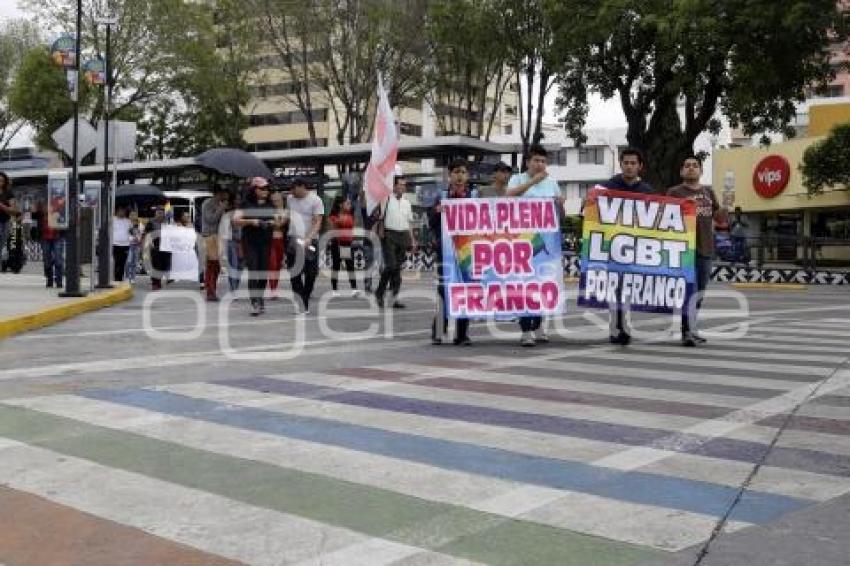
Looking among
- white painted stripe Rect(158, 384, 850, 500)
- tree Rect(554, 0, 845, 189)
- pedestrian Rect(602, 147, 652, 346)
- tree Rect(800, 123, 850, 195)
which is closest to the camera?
white painted stripe Rect(158, 384, 850, 500)

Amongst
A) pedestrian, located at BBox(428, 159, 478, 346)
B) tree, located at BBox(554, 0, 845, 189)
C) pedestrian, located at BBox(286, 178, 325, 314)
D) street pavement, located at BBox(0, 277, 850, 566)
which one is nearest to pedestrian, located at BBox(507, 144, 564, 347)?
street pavement, located at BBox(0, 277, 850, 566)

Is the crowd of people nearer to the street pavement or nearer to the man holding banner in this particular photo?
the man holding banner

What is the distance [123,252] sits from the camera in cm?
1925

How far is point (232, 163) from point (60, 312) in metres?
7.78

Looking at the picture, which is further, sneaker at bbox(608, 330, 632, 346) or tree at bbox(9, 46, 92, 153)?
tree at bbox(9, 46, 92, 153)

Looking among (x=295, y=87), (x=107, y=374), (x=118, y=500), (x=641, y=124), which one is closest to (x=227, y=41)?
(x=295, y=87)

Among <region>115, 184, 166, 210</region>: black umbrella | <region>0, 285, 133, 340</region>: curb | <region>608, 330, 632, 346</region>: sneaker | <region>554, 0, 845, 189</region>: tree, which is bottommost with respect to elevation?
<region>608, 330, 632, 346</region>: sneaker

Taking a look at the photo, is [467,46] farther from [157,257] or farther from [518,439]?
[518,439]

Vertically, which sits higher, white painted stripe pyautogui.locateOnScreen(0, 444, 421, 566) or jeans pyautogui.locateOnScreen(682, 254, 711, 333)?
jeans pyautogui.locateOnScreen(682, 254, 711, 333)

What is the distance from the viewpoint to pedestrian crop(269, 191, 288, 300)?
1306 centimetres

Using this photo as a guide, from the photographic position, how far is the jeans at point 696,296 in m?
9.59

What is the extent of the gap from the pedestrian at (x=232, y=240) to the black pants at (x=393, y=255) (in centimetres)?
245

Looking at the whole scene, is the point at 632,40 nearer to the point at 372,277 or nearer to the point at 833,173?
the point at 833,173

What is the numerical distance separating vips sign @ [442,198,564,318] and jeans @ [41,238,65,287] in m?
10.1
